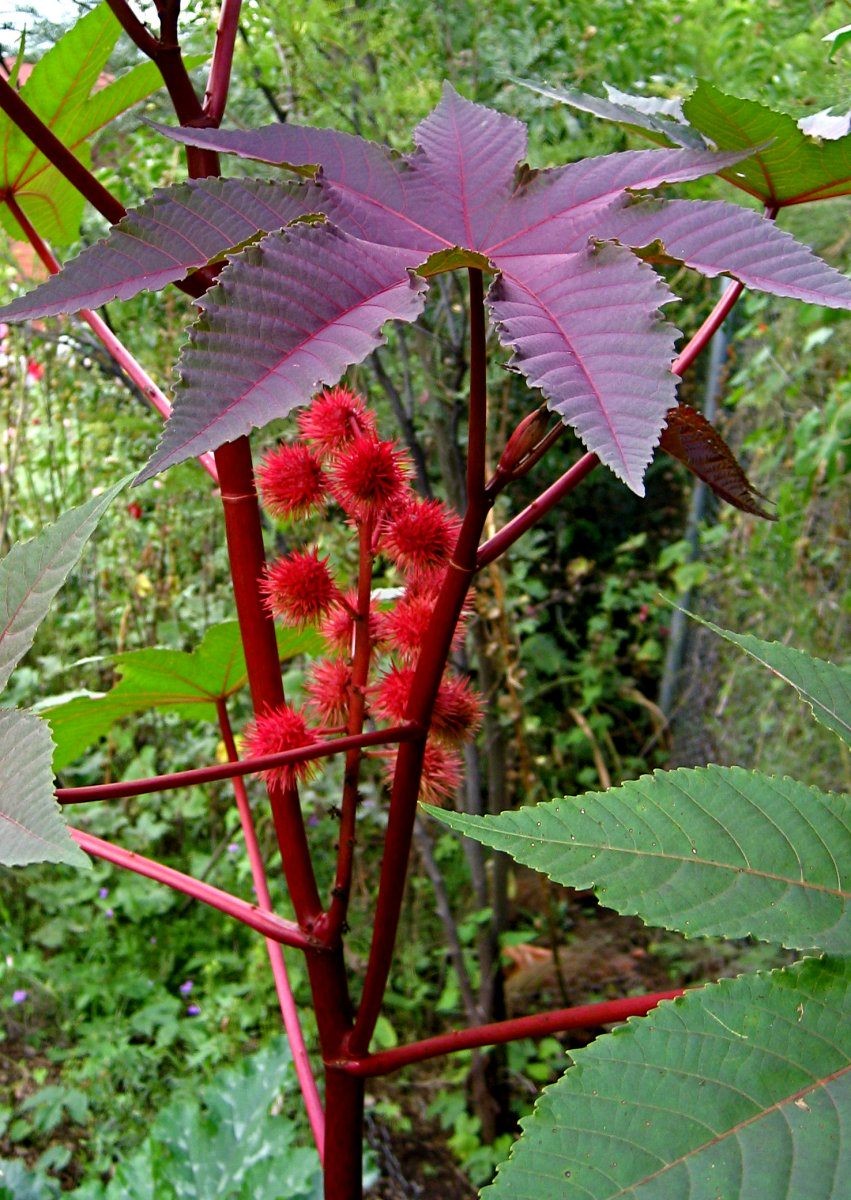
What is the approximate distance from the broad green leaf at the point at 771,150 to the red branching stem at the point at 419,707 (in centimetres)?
21

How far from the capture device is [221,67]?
61cm

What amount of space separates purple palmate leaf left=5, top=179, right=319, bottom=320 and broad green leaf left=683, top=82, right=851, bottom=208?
0.24 metres

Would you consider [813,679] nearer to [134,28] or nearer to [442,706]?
[442,706]

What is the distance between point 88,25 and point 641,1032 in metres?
0.68

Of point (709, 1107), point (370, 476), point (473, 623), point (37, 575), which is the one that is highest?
point (473, 623)

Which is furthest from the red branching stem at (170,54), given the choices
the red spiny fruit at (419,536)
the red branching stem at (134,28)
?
the red spiny fruit at (419,536)

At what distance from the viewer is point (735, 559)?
2588 mm

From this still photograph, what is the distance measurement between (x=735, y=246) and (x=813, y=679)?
0.67 feet

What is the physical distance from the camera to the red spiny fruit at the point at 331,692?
2.15ft

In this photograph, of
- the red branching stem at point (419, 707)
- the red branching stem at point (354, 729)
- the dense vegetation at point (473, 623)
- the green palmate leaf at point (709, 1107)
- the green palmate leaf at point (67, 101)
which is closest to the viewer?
the green palmate leaf at point (709, 1107)

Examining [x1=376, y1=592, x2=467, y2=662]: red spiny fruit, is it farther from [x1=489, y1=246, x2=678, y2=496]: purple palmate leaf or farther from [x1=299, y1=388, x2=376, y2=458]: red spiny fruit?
[x1=489, y1=246, x2=678, y2=496]: purple palmate leaf

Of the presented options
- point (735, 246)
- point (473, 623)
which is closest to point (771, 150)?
point (735, 246)

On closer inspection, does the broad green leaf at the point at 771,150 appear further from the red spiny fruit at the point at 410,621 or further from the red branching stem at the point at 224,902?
the red branching stem at the point at 224,902

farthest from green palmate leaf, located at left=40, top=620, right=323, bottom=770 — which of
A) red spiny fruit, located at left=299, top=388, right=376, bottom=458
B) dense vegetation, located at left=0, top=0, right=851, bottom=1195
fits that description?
dense vegetation, located at left=0, top=0, right=851, bottom=1195
